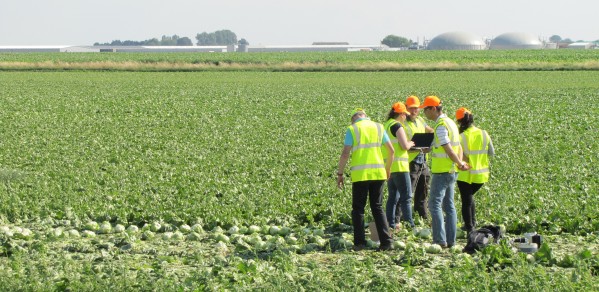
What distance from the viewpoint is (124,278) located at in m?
8.60

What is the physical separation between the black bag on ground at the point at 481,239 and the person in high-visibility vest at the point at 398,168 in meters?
1.48

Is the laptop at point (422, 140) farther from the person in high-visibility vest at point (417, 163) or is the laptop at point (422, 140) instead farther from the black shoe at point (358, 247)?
the black shoe at point (358, 247)

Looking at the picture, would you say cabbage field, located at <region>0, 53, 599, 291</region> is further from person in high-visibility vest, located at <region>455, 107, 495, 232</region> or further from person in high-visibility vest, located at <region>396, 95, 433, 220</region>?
person in high-visibility vest, located at <region>455, 107, 495, 232</region>

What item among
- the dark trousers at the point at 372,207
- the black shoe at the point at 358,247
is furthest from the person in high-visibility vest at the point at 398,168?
the black shoe at the point at 358,247

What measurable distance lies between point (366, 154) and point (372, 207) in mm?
653

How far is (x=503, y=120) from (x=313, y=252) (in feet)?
58.7

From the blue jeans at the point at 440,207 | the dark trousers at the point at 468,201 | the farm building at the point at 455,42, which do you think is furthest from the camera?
the farm building at the point at 455,42

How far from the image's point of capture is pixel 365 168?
426 inches

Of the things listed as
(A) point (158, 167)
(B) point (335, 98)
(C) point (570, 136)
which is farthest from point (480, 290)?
(B) point (335, 98)

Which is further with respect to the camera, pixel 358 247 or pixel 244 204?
pixel 244 204

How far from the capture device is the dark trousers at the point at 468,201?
453 inches

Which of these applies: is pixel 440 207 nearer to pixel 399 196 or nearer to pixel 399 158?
pixel 399 158

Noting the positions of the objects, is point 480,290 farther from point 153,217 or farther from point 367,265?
point 153,217

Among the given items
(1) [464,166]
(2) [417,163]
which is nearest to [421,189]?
(2) [417,163]
